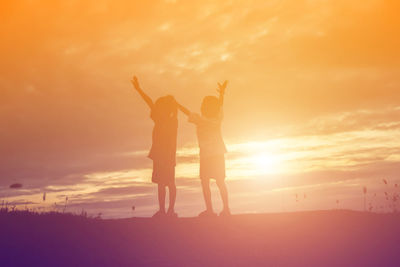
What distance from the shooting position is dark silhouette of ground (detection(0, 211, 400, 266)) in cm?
874

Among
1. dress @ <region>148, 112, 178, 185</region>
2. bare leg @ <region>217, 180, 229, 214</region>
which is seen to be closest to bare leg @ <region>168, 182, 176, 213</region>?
dress @ <region>148, 112, 178, 185</region>

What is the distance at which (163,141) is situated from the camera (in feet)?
41.4

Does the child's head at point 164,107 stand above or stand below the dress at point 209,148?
above

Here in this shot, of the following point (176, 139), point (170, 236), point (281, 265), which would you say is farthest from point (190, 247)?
point (176, 139)

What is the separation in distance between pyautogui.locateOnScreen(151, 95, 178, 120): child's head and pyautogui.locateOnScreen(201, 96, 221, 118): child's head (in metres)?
0.79

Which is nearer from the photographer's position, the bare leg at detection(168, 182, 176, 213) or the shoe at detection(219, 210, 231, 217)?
the shoe at detection(219, 210, 231, 217)

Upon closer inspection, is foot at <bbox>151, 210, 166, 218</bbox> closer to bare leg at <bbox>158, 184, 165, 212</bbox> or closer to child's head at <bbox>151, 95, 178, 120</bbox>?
bare leg at <bbox>158, 184, 165, 212</bbox>

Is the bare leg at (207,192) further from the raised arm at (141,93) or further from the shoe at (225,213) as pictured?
the raised arm at (141,93)

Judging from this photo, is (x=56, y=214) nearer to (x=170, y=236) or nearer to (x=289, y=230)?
(x=170, y=236)

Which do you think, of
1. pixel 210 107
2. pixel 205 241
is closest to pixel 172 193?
pixel 210 107

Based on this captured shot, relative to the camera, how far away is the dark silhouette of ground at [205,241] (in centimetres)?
874

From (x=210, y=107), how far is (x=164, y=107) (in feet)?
4.01

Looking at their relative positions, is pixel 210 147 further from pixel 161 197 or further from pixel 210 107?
pixel 161 197

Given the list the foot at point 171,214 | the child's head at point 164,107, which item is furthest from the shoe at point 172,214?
the child's head at point 164,107
